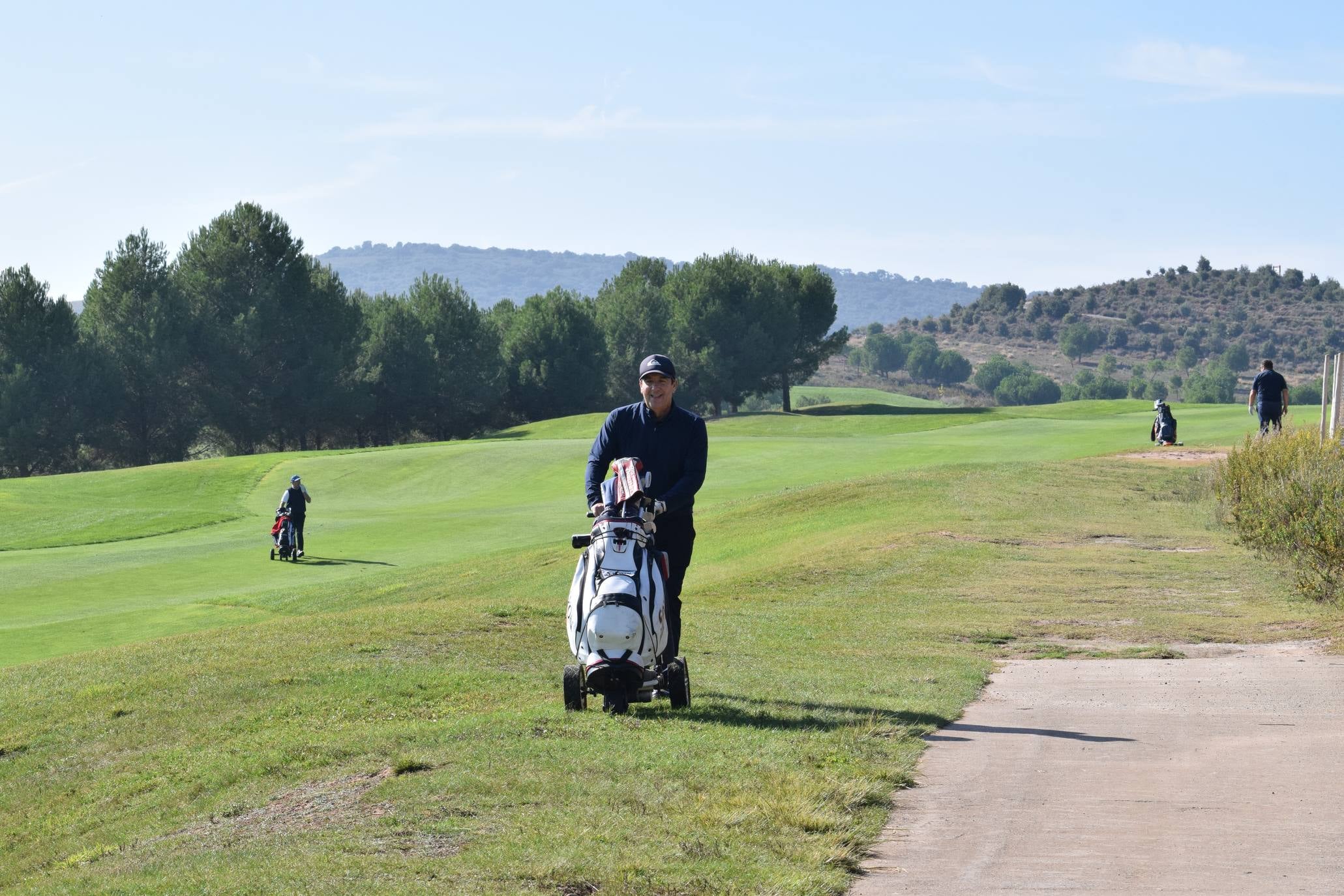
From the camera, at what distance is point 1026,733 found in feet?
29.3

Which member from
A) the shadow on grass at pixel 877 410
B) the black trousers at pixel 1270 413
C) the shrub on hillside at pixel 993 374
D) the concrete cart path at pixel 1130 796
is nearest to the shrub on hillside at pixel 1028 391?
the shrub on hillside at pixel 993 374

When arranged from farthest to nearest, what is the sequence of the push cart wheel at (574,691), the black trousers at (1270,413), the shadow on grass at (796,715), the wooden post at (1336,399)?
the black trousers at (1270,413) < the wooden post at (1336,399) < the push cart wheel at (574,691) < the shadow on grass at (796,715)

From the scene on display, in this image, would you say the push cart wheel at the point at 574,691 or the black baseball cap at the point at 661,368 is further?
the black baseball cap at the point at 661,368

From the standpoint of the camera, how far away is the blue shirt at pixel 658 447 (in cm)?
955

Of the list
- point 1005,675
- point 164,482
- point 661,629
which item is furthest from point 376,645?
point 164,482

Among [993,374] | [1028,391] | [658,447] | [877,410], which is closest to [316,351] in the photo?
[877,410]

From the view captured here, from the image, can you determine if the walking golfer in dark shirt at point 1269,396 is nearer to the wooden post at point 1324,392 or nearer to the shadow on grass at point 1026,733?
the wooden post at point 1324,392

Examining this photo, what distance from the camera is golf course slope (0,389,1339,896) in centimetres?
632

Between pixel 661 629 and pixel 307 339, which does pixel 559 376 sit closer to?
pixel 307 339

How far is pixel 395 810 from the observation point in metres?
6.85

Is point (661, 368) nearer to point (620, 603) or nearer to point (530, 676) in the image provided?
point (620, 603)

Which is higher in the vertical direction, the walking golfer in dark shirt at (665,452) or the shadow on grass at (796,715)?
the walking golfer in dark shirt at (665,452)

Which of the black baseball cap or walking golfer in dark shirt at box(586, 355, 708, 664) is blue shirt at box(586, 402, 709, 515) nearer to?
walking golfer in dark shirt at box(586, 355, 708, 664)

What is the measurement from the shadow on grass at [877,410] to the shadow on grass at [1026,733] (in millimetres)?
74123
